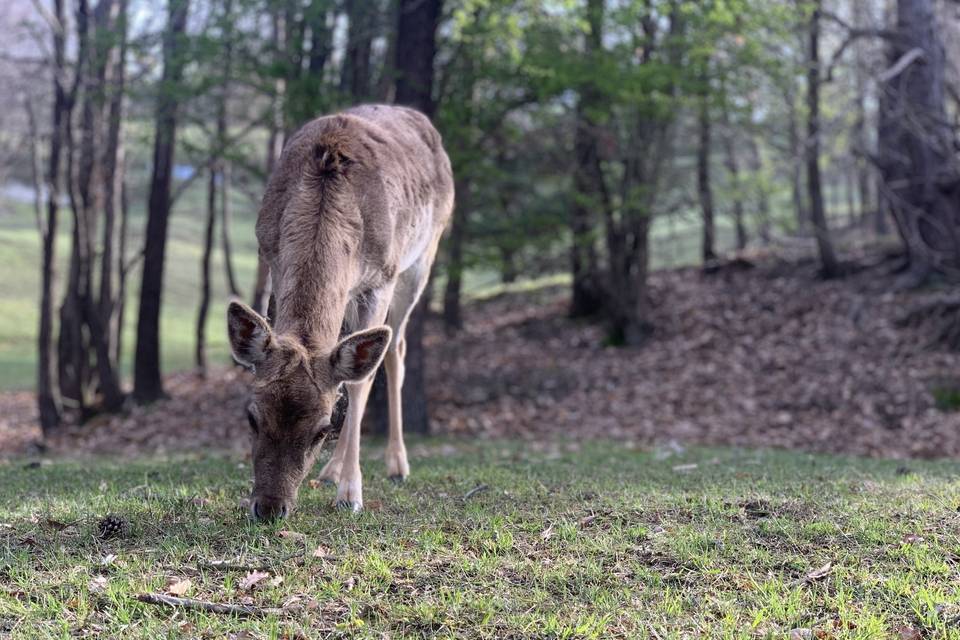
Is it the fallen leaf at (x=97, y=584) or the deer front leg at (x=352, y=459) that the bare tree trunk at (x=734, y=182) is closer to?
the deer front leg at (x=352, y=459)

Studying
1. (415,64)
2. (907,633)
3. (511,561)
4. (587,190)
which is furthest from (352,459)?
(587,190)

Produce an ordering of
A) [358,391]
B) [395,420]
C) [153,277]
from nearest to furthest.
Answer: [358,391] → [395,420] → [153,277]

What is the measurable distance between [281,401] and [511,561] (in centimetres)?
152

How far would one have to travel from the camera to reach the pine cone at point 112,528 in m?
5.59

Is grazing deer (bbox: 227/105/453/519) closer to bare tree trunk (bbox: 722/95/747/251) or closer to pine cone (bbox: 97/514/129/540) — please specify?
pine cone (bbox: 97/514/129/540)

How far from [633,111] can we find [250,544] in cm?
1711

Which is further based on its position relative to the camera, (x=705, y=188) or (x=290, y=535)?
(x=705, y=188)

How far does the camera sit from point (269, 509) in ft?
18.4

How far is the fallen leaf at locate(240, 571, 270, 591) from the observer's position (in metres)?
4.73

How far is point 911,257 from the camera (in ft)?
68.4

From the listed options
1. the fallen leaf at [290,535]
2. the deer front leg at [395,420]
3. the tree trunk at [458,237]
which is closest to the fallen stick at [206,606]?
the fallen leaf at [290,535]

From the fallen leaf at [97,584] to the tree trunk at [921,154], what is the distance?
1649 centimetres

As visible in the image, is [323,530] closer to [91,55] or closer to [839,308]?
[91,55]

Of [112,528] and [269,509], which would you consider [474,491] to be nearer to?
[269,509]
